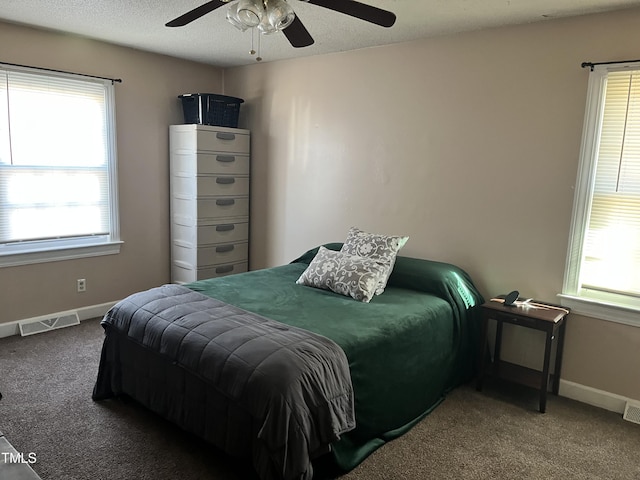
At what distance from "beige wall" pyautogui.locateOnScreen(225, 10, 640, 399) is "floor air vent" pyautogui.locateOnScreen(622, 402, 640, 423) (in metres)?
0.09

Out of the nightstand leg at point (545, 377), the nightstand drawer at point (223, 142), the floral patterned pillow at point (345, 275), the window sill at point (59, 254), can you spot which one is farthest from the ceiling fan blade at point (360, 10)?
the window sill at point (59, 254)

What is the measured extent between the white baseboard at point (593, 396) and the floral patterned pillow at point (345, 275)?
1.37m

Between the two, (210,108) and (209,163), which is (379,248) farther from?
(210,108)

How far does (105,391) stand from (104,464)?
2.21ft

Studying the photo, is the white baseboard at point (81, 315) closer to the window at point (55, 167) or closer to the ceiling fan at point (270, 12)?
the window at point (55, 167)

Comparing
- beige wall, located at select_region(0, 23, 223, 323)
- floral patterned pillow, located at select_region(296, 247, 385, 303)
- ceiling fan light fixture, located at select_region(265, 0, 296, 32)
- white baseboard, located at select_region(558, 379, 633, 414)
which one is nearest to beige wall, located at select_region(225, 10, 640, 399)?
white baseboard, located at select_region(558, 379, 633, 414)

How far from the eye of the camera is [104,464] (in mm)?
2246

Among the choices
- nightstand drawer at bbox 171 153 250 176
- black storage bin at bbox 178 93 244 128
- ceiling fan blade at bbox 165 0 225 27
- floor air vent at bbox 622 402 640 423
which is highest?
ceiling fan blade at bbox 165 0 225 27

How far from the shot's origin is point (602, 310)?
9.62ft

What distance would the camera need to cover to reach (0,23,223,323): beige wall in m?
3.75

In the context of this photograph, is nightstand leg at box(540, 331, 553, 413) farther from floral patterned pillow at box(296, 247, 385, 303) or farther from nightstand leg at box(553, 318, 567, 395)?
floral patterned pillow at box(296, 247, 385, 303)

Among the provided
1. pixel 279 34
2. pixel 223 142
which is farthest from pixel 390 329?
pixel 223 142

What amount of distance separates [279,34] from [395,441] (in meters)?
2.79

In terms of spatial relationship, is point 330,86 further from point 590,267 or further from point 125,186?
point 590,267
